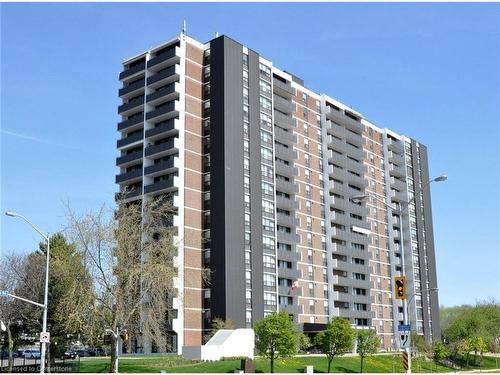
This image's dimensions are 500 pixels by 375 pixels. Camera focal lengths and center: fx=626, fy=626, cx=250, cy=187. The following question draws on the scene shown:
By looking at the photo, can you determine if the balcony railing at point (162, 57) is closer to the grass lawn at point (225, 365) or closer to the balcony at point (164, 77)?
the balcony at point (164, 77)

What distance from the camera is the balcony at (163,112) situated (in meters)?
82.3

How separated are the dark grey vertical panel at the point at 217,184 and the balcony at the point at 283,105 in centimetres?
1314

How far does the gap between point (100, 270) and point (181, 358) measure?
23.2 meters

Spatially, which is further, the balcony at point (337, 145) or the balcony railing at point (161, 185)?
the balcony at point (337, 145)

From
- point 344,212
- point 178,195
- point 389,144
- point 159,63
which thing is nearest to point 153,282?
point 178,195

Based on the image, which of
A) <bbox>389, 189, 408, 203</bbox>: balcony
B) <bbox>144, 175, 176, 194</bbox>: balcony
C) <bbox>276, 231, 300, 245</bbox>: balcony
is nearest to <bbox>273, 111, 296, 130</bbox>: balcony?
<bbox>276, 231, 300, 245</bbox>: balcony

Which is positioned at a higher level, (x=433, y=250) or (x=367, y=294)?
(x=433, y=250)

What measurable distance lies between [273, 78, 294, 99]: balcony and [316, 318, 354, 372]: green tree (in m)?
40.9

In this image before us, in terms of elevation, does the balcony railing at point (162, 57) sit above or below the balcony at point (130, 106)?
above

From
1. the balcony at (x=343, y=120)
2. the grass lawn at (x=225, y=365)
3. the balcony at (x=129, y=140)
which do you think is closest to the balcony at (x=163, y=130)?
the balcony at (x=129, y=140)

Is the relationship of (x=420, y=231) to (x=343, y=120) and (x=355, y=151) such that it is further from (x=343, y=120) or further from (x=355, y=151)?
(x=343, y=120)

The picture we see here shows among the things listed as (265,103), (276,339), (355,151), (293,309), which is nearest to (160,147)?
(265,103)

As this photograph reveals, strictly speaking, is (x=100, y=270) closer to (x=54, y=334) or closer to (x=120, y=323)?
(x=120, y=323)

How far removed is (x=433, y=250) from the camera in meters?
131
